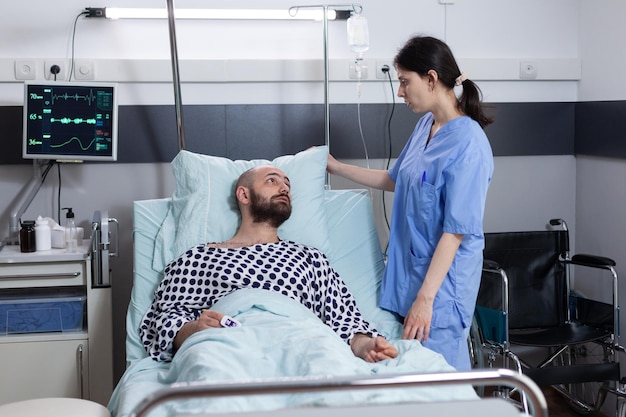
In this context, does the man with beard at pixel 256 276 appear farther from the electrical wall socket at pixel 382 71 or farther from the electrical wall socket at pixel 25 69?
the electrical wall socket at pixel 25 69

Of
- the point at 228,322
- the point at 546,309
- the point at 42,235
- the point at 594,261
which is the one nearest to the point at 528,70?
the point at 594,261

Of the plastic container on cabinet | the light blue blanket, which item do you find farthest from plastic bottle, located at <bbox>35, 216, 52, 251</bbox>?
the light blue blanket

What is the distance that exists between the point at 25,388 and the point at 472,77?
2196mm

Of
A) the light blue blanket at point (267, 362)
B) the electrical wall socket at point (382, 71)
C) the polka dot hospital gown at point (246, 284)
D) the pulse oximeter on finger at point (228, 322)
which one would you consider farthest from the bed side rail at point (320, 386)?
the electrical wall socket at point (382, 71)

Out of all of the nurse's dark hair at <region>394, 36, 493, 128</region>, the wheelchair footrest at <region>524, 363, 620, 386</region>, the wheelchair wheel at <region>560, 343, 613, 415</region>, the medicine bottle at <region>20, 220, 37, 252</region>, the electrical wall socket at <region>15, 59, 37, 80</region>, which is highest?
the electrical wall socket at <region>15, 59, 37, 80</region>

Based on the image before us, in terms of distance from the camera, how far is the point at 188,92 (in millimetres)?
3400

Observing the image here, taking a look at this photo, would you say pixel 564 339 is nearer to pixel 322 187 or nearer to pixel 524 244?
pixel 524 244

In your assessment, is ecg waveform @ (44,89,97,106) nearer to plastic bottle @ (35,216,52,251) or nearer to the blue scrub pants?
plastic bottle @ (35,216,52,251)

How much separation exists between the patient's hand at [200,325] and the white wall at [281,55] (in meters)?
1.12

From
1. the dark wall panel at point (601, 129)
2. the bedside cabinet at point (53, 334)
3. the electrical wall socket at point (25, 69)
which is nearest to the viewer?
the bedside cabinet at point (53, 334)

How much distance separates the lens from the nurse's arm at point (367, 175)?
2980 mm

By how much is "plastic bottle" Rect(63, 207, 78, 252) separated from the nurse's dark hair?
1.36 meters

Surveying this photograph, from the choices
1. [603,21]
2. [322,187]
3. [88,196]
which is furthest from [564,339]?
[88,196]

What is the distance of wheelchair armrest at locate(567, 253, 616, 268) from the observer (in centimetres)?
313
